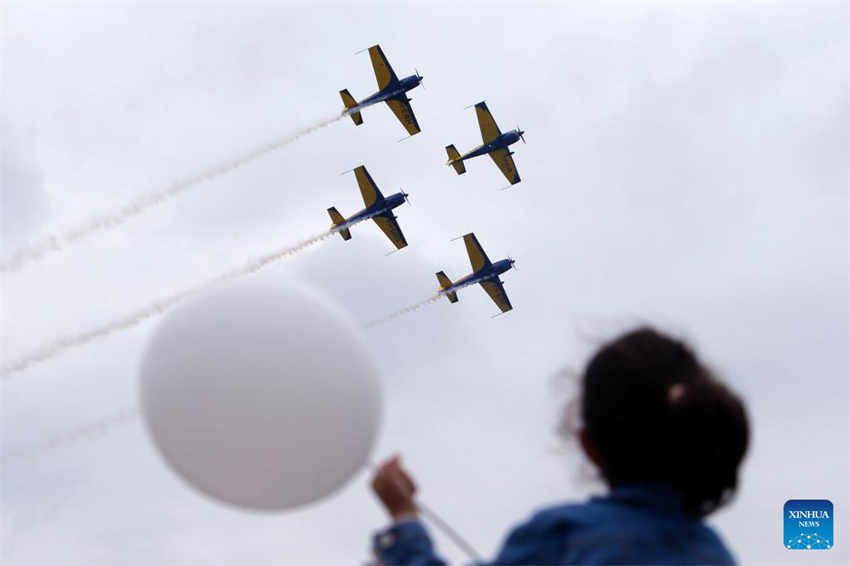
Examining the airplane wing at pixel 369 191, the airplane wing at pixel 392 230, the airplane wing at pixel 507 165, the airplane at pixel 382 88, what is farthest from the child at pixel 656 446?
the airplane wing at pixel 507 165

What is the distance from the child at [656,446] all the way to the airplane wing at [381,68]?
56693 millimetres

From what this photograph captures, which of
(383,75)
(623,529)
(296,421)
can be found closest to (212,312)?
(296,421)

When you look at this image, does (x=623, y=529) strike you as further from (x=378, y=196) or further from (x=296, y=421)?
(x=378, y=196)

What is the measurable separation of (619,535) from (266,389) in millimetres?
2042

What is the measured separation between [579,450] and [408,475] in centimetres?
72

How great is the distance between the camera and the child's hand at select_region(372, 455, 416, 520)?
355 centimetres

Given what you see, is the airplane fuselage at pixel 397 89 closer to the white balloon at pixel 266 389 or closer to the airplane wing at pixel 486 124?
the airplane wing at pixel 486 124

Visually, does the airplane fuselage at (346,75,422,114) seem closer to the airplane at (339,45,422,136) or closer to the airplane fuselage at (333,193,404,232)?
the airplane at (339,45,422,136)

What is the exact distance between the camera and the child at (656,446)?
3.17m

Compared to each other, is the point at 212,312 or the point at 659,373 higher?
the point at 212,312

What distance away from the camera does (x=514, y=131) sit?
63.7m

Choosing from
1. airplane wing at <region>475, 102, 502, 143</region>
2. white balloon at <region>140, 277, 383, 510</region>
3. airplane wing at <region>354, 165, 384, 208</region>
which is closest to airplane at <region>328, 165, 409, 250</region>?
airplane wing at <region>354, 165, 384, 208</region>

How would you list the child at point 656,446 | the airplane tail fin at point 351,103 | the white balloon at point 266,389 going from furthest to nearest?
the airplane tail fin at point 351,103
the white balloon at point 266,389
the child at point 656,446

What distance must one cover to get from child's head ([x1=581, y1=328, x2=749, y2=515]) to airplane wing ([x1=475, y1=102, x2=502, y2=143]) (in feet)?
207
